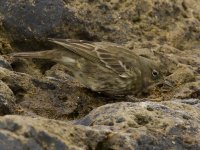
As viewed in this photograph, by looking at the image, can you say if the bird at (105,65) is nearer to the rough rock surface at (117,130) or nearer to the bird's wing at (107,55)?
the bird's wing at (107,55)

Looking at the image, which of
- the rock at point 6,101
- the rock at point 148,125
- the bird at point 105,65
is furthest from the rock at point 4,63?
the rock at point 148,125

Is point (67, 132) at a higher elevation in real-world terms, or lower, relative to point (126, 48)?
higher

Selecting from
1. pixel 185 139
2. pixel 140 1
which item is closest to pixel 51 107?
pixel 185 139

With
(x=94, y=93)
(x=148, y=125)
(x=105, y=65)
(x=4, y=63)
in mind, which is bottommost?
(x=94, y=93)

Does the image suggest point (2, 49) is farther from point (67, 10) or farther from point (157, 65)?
point (157, 65)

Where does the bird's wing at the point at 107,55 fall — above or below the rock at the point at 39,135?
below

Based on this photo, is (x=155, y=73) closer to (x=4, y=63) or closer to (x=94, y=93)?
(x=94, y=93)

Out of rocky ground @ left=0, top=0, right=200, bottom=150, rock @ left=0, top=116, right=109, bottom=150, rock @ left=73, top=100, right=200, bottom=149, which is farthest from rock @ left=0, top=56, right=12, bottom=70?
rock @ left=0, top=116, right=109, bottom=150

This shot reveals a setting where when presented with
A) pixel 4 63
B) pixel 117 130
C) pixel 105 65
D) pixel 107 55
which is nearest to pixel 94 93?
pixel 105 65
